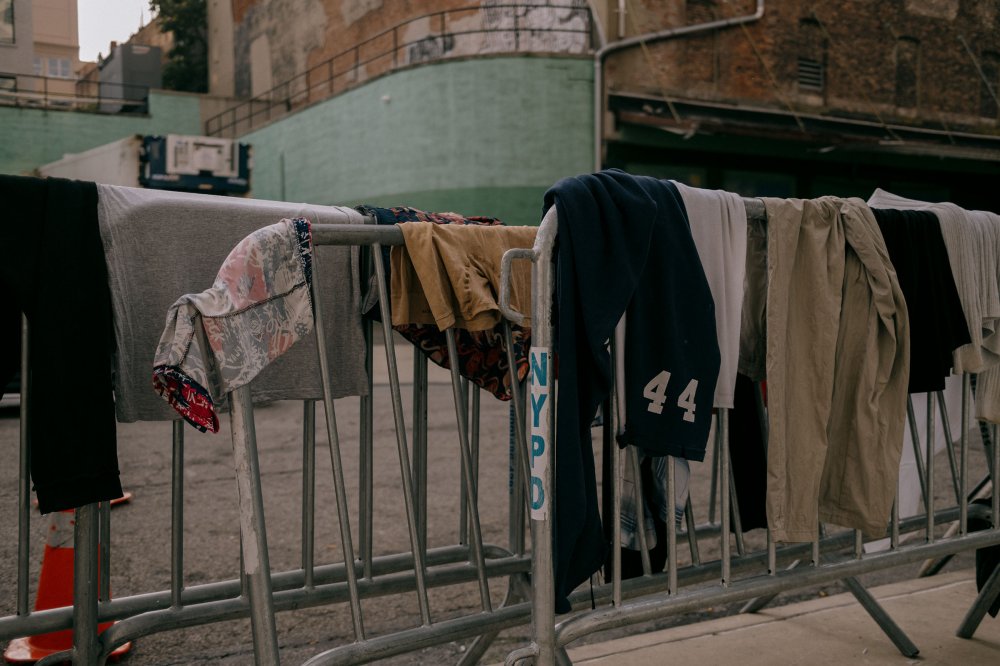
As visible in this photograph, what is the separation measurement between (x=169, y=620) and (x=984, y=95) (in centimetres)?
2404

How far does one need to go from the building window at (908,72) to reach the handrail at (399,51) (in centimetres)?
817

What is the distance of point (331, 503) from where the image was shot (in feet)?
21.2

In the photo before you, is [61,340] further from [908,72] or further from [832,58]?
[908,72]

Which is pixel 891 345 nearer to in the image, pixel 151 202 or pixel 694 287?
pixel 694 287

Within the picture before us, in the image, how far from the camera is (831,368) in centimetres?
288

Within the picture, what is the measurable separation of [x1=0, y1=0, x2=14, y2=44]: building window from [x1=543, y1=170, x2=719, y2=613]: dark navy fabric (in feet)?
16.2

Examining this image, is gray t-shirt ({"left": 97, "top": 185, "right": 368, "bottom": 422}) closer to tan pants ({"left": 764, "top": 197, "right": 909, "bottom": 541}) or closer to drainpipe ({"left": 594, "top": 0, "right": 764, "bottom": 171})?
tan pants ({"left": 764, "top": 197, "right": 909, "bottom": 541})

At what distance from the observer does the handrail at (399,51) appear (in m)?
19.2

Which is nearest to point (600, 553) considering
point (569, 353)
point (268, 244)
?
point (569, 353)

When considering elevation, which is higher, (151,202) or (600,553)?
(151,202)

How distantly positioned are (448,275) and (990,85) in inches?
918

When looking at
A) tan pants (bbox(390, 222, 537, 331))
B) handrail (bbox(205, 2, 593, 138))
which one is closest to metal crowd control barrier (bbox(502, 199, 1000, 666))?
tan pants (bbox(390, 222, 537, 331))

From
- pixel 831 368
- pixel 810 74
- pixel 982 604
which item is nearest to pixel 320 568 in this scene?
pixel 831 368

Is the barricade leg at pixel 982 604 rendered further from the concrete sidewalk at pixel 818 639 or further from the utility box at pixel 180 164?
the utility box at pixel 180 164
